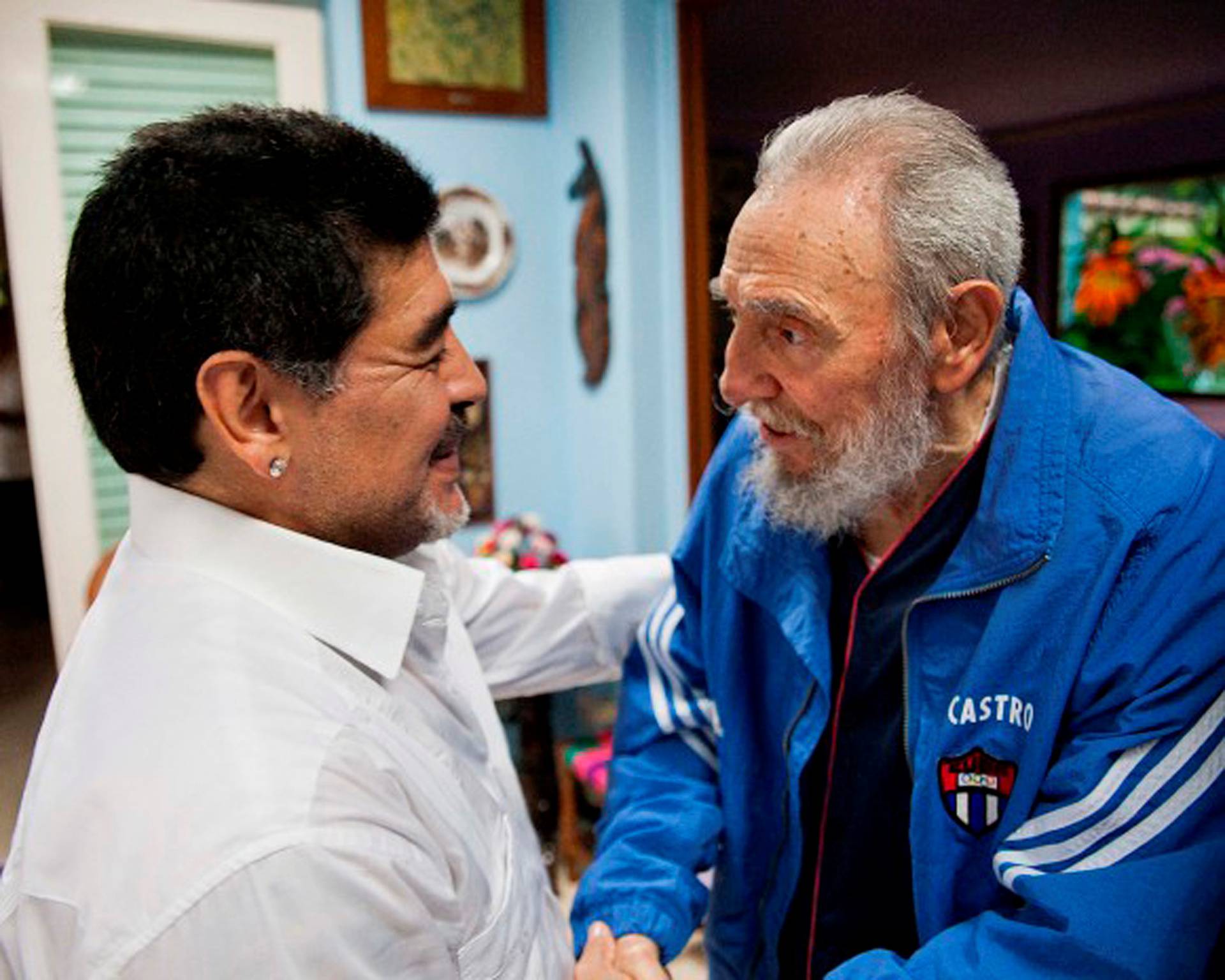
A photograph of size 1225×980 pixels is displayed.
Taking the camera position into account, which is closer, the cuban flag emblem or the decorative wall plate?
the cuban flag emblem

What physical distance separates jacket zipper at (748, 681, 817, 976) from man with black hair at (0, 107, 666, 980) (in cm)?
36

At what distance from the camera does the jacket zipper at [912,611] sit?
974 millimetres

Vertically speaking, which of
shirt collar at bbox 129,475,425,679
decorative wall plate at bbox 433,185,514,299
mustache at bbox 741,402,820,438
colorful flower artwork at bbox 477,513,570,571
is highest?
decorative wall plate at bbox 433,185,514,299

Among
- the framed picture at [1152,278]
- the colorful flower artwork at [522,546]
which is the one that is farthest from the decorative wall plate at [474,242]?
the framed picture at [1152,278]

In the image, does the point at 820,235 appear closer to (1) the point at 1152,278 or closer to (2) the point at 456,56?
(2) the point at 456,56

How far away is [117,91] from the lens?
8.46 ft

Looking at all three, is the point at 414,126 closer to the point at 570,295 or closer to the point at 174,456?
the point at 570,295

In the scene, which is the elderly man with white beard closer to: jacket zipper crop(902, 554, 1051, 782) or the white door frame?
jacket zipper crop(902, 554, 1051, 782)

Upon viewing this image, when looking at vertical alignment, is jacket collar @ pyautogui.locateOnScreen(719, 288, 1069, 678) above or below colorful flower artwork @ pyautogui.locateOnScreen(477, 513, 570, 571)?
above

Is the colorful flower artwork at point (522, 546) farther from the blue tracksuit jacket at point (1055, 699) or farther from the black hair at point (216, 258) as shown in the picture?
the black hair at point (216, 258)

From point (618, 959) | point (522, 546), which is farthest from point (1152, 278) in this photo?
point (618, 959)

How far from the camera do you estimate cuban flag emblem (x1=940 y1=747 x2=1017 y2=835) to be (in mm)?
1000

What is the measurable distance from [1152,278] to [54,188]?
190 inches

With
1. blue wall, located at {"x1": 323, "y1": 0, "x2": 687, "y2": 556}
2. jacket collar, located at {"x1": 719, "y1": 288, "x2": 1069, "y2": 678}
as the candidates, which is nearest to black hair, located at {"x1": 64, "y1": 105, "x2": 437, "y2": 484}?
jacket collar, located at {"x1": 719, "y1": 288, "x2": 1069, "y2": 678}
